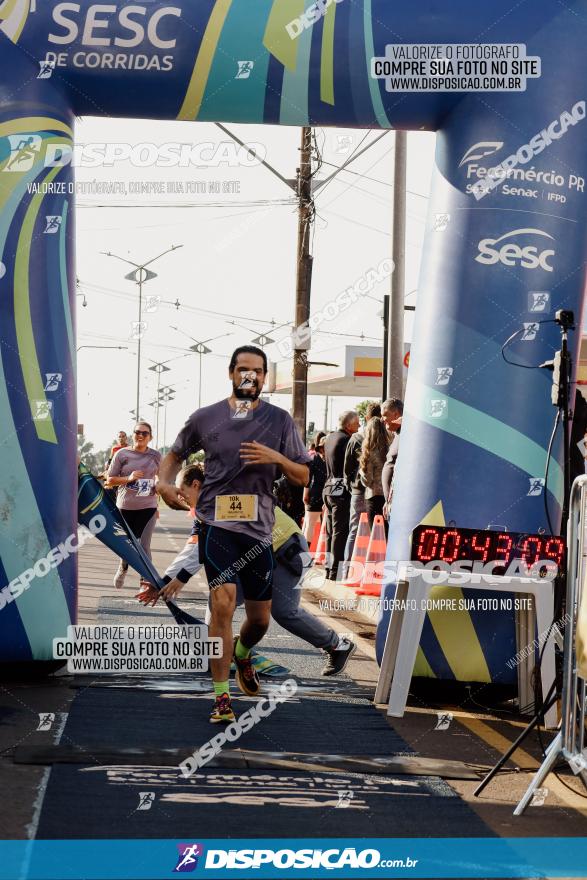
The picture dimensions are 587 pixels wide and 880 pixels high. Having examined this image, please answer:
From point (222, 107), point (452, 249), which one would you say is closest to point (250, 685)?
point (452, 249)

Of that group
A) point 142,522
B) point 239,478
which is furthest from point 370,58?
point 142,522

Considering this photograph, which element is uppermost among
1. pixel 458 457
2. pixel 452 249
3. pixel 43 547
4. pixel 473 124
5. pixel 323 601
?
pixel 473 124

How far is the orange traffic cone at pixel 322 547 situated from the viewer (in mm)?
17516

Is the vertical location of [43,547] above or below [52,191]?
below

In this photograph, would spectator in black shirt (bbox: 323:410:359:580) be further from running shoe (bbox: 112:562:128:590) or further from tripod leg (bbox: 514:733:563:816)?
tripod leg (bbox: 514:733:563:816)

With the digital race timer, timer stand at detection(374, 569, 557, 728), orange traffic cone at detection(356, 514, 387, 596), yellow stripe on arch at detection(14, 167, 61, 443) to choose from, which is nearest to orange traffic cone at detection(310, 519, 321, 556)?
orange traffic cone at detection(356, 514, 387, 596)

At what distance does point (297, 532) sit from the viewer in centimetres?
888

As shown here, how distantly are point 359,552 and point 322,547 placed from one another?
3.65 meters

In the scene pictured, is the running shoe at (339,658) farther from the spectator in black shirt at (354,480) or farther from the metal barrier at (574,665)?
the spectator in black shirt at (354,480)

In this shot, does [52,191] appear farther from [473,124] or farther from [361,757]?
[361,757]

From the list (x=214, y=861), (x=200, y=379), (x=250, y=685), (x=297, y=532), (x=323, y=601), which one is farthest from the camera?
(x=200, y=379)

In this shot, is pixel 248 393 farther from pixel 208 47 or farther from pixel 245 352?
pixel 208 47

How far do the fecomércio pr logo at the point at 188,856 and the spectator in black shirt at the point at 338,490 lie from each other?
10645mm

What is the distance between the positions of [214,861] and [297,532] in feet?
14.2
